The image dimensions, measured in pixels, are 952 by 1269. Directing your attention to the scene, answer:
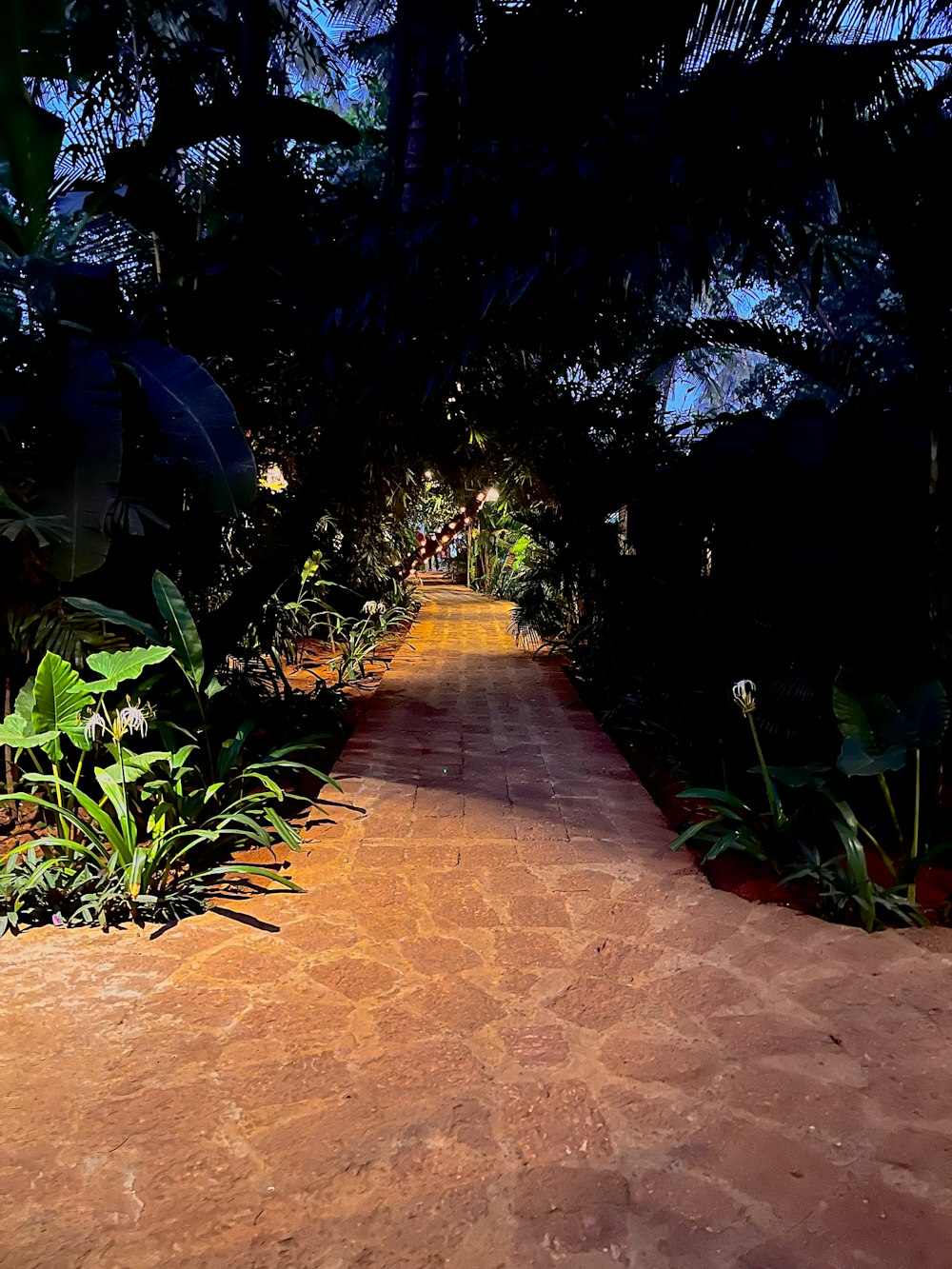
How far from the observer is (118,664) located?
254 cm

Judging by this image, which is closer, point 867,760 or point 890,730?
point 867,760

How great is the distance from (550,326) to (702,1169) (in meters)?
3.69

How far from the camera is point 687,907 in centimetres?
249

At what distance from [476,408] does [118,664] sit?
9.36 feet

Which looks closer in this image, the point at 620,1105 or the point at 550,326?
the point at 620,1105

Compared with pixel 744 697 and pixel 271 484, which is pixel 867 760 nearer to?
pixel 744 697

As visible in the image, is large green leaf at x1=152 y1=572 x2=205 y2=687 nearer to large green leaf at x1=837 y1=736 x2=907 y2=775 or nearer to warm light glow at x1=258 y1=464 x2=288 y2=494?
warm light glow at x1=258 y1=464 x2=288 y2=494

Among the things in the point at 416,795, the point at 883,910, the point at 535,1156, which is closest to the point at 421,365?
the point at 416,795

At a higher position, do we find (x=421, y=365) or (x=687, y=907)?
(x=421, y=365)

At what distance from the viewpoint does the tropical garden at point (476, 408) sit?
101 inches

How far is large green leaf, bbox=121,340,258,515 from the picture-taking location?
257 cm

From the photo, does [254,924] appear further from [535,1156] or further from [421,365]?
[421,365]

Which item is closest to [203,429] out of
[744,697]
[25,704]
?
[25,704]

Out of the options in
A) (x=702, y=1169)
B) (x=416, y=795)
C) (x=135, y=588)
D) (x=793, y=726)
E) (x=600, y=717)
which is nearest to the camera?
(x=702, y=1169)
